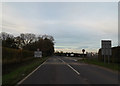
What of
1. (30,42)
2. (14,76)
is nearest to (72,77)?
(14,76)

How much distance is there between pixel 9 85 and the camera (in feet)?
36.3

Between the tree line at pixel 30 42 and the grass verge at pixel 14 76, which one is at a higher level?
the tree line at pixel 30 42

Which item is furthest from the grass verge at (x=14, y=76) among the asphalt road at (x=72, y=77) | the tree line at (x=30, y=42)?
the tree line at (x=30, y=42)

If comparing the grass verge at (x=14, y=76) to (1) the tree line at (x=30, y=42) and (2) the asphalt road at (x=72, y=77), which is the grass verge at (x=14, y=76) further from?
(1) the tree line at (x=30, y=42)

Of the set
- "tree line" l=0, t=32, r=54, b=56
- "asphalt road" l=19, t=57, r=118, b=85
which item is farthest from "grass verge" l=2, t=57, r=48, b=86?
"tree line" l=0, t=32, r=54, b=56

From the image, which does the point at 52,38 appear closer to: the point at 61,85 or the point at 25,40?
the point at 25,40

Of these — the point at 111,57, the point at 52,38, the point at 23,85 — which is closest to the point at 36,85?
the point at 23,85

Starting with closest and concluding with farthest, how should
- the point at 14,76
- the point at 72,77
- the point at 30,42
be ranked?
the point at 72,77 → the point at 14,76 → the point at 30,42

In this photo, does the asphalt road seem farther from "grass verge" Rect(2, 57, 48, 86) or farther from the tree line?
the tree line

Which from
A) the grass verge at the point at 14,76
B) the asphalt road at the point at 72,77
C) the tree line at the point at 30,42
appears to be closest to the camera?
the grass verge at the point at 14,76

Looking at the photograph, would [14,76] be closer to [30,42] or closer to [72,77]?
[72,77]

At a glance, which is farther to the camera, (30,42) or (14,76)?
(30,42)

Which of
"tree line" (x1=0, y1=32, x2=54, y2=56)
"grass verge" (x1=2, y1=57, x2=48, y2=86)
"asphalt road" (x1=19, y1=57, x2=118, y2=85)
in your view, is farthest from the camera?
"tree line" (x1=0, y1=32, x2=54, y2=56)

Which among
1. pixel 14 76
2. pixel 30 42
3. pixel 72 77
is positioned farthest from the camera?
pixel 30 42
